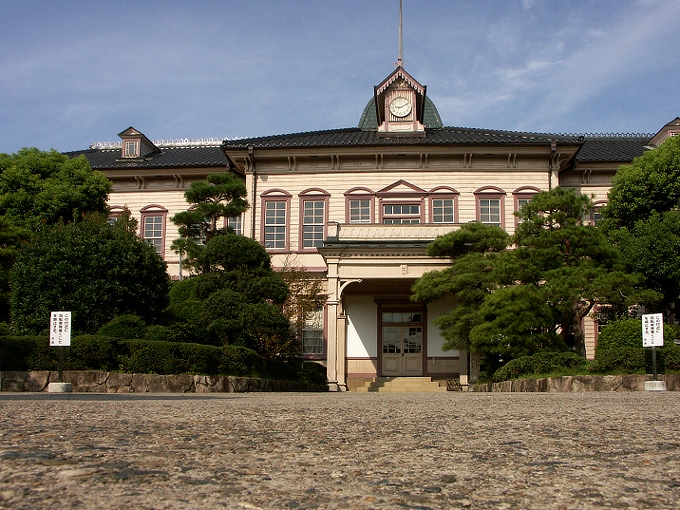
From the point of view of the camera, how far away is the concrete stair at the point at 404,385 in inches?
859

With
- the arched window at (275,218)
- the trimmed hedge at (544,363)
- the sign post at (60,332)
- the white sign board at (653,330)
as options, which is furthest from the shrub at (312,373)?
the white sign board at (653,330)

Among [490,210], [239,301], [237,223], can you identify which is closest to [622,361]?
[239,301]

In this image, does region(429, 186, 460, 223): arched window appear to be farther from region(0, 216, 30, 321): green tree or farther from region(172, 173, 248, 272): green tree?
region(0, 216, 30, 321): green tree

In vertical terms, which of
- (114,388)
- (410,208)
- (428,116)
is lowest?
(114,388)

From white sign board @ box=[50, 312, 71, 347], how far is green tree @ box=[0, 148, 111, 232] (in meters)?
8.95

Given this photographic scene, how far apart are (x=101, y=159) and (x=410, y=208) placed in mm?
14498

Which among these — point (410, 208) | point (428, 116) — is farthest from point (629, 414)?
point (428, 116)

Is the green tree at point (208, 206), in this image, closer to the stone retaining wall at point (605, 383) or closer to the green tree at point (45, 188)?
the green tree at point (45, 188)

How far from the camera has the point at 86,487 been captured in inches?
89.4

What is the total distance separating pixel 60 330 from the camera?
515 inches

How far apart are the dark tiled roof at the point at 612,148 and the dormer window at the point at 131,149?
60.1ft

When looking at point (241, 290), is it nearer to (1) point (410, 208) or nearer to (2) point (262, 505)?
(1) point (410, 208)

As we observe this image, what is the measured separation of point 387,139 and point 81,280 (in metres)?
14.2

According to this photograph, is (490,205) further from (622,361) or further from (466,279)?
(622,361)
